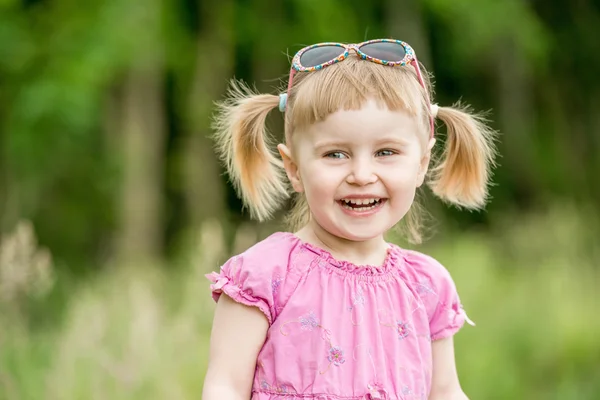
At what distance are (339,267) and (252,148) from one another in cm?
47

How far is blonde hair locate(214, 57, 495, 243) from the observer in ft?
7.30

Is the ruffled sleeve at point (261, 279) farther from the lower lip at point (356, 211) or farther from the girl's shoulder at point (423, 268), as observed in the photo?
the girl's shoulder at point (423, 268)

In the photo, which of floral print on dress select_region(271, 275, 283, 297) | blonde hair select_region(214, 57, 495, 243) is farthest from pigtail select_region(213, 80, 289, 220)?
floral print on dress select_region(271, 275, 283, 297)

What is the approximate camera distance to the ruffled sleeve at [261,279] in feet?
7.20

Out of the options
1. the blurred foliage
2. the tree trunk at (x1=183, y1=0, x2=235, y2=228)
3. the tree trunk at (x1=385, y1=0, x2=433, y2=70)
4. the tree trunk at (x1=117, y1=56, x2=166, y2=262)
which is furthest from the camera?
the tree trunk at (x1=183, y1=0, x2=235, y2=228)

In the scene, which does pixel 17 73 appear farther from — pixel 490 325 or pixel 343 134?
pixel 343 134

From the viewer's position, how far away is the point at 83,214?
39.8ft

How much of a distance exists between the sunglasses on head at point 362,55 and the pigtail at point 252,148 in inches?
7.3

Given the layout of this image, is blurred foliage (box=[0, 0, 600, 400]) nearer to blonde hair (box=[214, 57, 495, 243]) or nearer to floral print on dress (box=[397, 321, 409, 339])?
blonde hair (box=[214, 57, 495, 243])

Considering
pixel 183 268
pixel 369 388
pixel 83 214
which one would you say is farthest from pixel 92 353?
pixel 83 214

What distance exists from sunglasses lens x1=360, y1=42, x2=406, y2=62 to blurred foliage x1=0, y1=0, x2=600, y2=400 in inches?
57.2

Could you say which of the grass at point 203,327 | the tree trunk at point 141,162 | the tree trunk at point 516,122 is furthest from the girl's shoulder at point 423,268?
the tree trunk at point 516,122

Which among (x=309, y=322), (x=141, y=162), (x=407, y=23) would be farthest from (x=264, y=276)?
(x=407, y=23)

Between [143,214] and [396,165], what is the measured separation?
916 cm
